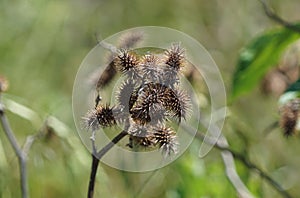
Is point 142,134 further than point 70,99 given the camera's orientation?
No

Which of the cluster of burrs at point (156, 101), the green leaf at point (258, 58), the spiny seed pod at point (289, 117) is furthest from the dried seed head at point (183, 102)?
the green leaf at point (258, 58)

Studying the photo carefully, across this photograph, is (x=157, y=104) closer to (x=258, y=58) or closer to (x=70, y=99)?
(x=258, y=58)

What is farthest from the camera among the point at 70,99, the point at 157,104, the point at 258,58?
the point at 70,99

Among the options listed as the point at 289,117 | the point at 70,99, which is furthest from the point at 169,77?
the point at 70,99

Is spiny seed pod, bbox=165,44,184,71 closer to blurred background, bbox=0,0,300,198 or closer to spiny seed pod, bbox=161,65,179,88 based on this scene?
spiny seed pod, bbox=161,65,179,88

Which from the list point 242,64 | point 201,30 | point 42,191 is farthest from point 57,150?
point 201,30

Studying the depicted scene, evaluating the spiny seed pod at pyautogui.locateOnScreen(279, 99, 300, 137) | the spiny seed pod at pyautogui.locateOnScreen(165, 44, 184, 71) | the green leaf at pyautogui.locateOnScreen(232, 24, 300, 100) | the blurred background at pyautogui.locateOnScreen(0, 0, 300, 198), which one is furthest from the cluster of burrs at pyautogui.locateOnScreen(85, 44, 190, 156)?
the blurred background at pyautogui.locateOnScreen(0, 0, 300, 198)

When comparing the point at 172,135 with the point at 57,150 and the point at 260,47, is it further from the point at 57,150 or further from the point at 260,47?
the point at 57,150
